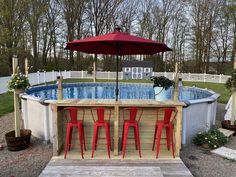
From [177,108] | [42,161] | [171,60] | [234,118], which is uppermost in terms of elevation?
[171,60]

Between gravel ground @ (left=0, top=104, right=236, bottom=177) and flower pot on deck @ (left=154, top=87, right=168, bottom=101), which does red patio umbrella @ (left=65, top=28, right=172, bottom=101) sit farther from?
gravel ground @ (left=0, top=104, right=236, bottom=177)

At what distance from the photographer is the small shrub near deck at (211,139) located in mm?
4400

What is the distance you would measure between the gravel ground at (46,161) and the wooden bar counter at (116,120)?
0.37m

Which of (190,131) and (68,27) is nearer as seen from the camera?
(190,131)

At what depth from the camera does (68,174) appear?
2.94 metres

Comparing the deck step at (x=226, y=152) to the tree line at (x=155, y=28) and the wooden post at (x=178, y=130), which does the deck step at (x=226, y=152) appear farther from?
the tree line at (x=155, y=28)

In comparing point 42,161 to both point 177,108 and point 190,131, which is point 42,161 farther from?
point 190,131

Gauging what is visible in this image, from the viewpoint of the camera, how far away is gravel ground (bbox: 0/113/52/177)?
3258 mm

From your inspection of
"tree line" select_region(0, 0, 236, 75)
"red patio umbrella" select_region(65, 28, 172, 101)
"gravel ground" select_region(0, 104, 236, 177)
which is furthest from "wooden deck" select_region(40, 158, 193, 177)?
"tree line" select_region(0, 0, 236, 75)

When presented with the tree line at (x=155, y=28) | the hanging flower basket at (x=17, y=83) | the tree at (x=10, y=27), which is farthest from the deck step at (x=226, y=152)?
the tree line at (x=155, y=28)

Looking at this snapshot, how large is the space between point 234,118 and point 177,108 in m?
2.69

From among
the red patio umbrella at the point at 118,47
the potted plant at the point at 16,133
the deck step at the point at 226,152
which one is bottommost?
the deck step at the point at 226,152

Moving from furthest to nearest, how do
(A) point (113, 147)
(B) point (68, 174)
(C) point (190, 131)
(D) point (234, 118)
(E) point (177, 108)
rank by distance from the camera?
(D) point (234, 118), (C) point (190, 131), (A) point (113, 147), (E) point (177, 108), (B) point (68, 174)

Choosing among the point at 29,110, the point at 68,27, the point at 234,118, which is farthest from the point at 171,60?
the point at 29,110
